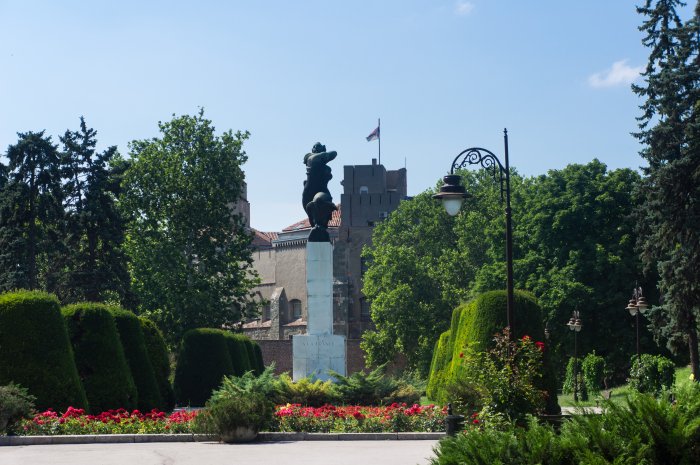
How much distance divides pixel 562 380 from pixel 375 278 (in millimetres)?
15937

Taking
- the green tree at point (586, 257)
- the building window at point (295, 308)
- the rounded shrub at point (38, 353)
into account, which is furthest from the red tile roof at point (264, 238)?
the rounded shrub at point (38, 353)

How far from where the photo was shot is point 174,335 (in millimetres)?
52562

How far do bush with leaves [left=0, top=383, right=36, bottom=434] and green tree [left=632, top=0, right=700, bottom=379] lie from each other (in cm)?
2524

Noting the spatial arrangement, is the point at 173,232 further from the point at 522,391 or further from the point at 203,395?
the point at 522,391

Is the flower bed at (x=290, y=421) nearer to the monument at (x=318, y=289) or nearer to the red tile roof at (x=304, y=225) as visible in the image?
the monument at (x=318, y=289)

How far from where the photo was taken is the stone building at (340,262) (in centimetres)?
8662

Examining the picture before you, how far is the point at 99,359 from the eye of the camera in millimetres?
25984

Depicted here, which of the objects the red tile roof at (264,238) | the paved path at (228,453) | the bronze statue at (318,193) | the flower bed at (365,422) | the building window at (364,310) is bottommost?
the paved path at (228,453)

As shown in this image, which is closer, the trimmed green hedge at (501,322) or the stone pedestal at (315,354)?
the trimmed green hedge at (501,322)

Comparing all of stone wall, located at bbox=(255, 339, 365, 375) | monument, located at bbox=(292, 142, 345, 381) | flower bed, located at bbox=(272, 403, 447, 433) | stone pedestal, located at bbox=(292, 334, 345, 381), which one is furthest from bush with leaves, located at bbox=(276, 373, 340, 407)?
stone wall, located at bbox=(255, 339, 365, 375)

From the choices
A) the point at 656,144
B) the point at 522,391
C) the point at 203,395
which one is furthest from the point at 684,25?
the point at 522,391

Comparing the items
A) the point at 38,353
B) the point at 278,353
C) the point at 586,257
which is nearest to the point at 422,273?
the point at 586,257

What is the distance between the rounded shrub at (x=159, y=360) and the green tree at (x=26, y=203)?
592 inches

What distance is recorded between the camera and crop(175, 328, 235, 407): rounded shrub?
3688cm
